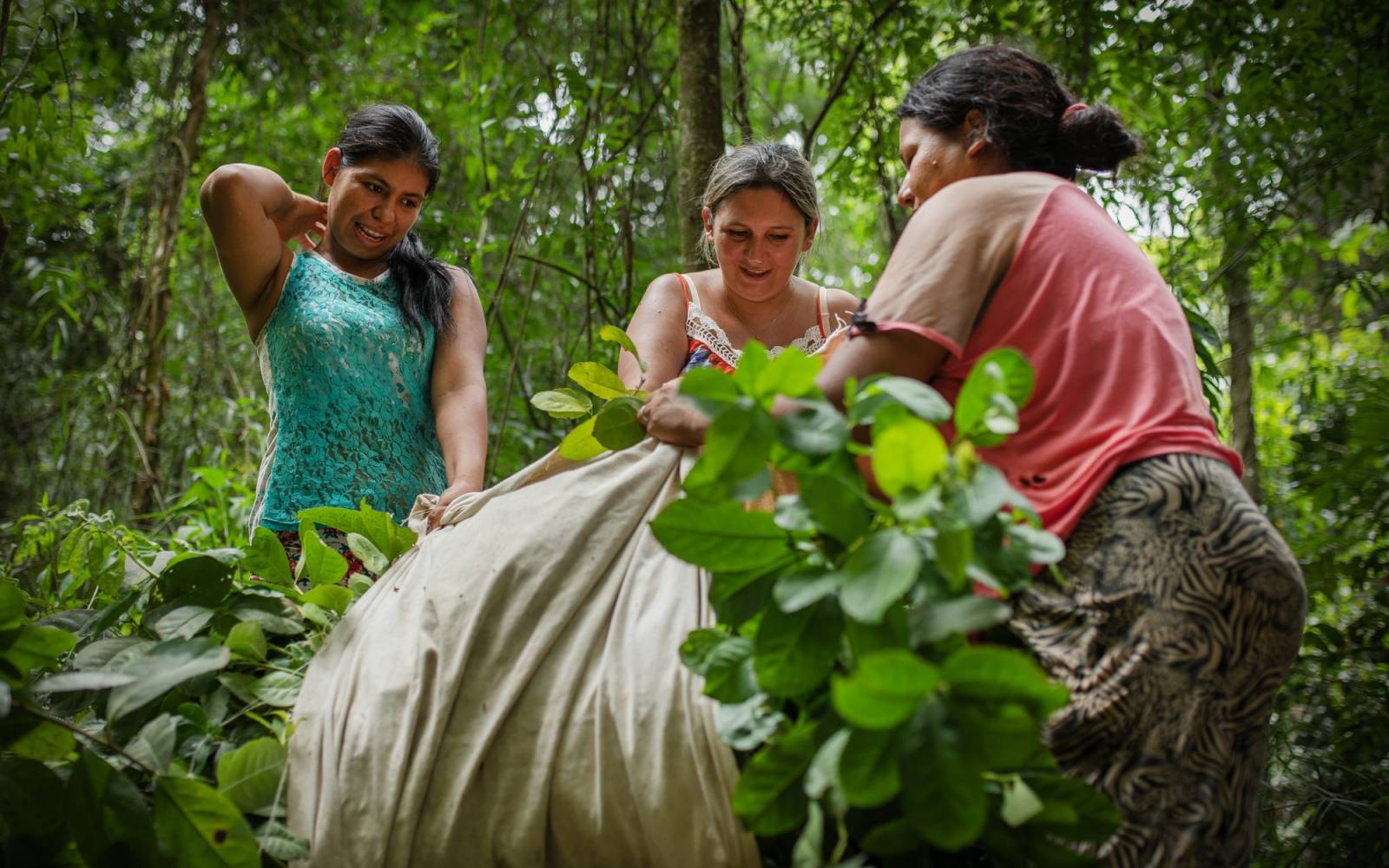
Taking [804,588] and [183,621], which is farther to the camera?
[183,621]

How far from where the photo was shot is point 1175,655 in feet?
4.37

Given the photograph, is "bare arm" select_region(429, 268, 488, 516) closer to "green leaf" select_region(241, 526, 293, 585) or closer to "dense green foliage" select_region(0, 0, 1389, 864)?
"green leaf" select_region(241, 526, 293, 585)

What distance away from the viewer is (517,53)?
468cm

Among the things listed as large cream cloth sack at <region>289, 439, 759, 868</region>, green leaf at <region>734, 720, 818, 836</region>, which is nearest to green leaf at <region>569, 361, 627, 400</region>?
large cream cloth sack at <region>289, 439, 759, 868</region>

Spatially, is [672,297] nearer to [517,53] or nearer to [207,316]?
[517,53]

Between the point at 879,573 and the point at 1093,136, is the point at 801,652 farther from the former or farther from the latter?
the point at 1093,136

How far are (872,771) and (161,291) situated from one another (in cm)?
397

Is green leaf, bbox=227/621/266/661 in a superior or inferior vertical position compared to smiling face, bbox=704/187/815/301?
inferior

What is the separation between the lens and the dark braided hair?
1808 mm

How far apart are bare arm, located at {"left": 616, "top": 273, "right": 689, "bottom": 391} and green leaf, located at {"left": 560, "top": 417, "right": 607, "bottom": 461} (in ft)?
2.11

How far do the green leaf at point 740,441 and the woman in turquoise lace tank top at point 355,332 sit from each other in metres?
1.21

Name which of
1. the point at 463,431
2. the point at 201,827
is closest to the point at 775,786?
the point at 201,827

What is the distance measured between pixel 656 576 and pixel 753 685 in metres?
0.37

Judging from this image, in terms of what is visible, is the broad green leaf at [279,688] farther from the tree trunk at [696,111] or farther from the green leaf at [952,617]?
the tree trunk at [696,111]
